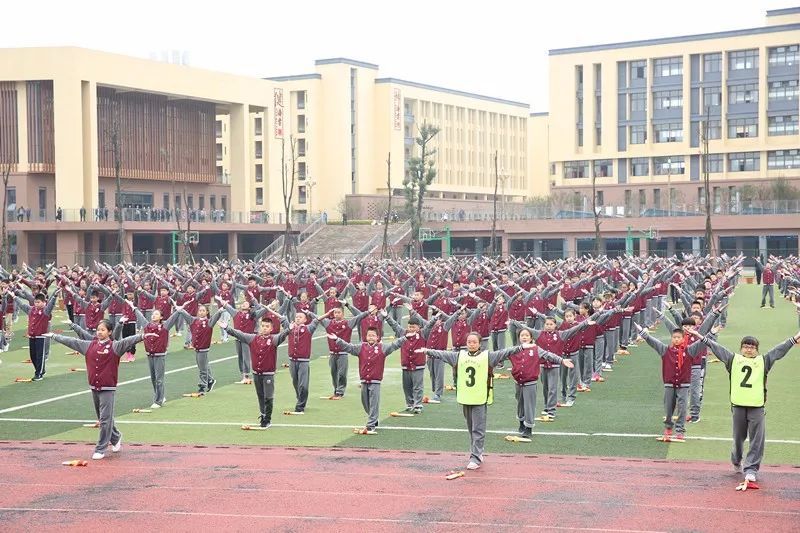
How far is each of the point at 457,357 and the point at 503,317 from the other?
10924 millimetres

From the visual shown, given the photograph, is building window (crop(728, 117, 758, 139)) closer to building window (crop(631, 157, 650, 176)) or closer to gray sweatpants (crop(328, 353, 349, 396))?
building window (crop(631, 157, 650, 176))

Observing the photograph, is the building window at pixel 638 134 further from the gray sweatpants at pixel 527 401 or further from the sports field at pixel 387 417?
the gray sweatpants at pixel 527 401

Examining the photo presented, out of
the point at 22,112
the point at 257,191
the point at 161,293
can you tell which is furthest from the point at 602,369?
the point at 257,191

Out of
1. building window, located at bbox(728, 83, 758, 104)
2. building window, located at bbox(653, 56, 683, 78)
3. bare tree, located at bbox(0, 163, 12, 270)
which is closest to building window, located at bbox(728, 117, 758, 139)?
building window, located at bbox(728, 83, 758, 104)

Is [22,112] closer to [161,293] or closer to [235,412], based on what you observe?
[161,293]

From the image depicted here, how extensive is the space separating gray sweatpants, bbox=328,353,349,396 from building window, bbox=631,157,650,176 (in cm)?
8119

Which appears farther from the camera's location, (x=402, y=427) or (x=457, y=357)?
(x=402, y=427)

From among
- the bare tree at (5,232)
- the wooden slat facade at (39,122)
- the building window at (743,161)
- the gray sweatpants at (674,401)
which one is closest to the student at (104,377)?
the gray sweatpants at (674,401)

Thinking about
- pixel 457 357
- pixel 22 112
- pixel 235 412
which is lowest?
pixel 235 412

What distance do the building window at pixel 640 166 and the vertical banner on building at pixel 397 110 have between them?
2400cm

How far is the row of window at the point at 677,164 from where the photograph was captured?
312ft

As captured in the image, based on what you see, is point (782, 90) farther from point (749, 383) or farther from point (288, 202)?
point (749, 383)

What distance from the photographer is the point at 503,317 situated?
1074 inches

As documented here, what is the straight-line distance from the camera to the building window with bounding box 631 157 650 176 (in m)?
100
